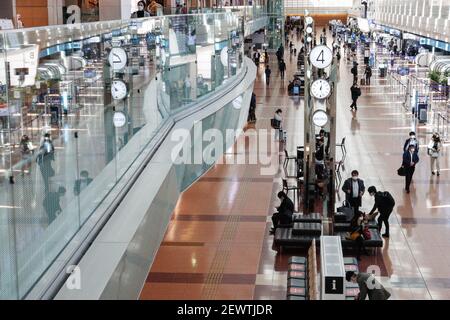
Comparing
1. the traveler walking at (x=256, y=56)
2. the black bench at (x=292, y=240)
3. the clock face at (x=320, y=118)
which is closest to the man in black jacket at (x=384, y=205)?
the black bench at (x=292, y=240)

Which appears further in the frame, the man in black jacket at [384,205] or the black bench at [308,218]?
the black bench at [308,218]

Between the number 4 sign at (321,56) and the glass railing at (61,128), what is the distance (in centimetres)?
621

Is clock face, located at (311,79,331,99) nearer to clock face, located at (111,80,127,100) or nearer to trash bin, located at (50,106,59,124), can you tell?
clock face, located at (111,80,127,100)

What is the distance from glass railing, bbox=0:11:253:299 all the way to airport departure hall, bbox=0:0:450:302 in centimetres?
2

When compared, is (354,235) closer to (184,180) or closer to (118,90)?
A: (184,180)

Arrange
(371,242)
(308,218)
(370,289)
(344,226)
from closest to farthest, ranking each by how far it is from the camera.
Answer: (370,289), (371,242), (344,226), (308,218)

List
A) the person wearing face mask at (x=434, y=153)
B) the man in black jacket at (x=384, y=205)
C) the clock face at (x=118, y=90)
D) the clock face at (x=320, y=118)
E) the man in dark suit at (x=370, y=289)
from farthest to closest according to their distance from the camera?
the person wearing face mask at (x=434, y=153) < the clock face at (x=320, y=118) < the man in black jacket at (x=384, y=205) < the man in dark suit at (x=370, y=289) < the clock face at (x=118, y=90)

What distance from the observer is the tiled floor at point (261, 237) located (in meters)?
10.1

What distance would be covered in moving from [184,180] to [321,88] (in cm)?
681

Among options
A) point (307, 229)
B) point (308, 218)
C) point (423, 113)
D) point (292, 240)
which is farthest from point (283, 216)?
point (423, 113)

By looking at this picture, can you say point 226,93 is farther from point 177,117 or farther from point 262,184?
point 177,117

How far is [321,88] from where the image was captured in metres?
14.6

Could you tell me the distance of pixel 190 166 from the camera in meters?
9.00

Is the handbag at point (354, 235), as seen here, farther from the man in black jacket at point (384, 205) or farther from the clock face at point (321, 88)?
the clock face at point (321, 88)
